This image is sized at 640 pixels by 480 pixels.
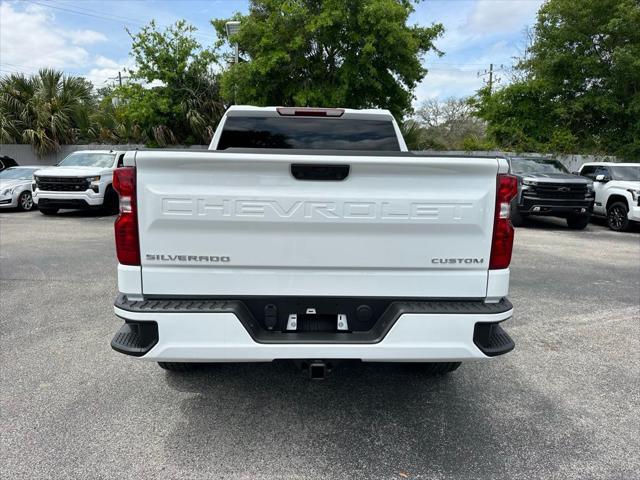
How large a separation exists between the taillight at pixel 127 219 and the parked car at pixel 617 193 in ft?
43.1

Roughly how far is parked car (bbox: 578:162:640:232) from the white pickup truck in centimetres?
1191

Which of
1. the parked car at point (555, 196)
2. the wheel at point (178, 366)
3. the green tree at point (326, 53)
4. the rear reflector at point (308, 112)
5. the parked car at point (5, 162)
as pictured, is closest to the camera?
the wheel at point (178, 366)

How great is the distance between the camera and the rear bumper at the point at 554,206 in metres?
12.3

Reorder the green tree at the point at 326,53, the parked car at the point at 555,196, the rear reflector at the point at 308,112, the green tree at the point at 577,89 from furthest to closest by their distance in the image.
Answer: the green tree at the point at 577,89 < the green tree at the point at 326,53 < the parked car at the point at 555,196 < the rear reflector at the point at 308,112

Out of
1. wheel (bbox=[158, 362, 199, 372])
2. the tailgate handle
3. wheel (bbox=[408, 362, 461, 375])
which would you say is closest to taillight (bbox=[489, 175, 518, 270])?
the tailgate handle

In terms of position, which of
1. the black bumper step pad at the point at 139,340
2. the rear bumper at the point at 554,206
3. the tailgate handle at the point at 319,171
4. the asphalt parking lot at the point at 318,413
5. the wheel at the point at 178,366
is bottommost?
the asphalt parking lot at the point at 318,413

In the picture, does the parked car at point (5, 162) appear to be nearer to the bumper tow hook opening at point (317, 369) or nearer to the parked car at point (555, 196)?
the parked car at point (555, 196)

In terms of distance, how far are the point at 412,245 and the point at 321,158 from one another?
2.27ft

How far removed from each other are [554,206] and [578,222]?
1.25m

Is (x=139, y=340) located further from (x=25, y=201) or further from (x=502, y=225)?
(x=25, y=201)

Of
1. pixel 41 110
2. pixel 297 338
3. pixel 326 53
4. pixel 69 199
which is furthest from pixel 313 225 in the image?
pixel 41 110

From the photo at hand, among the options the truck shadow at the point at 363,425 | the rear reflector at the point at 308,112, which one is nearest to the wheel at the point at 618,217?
the truck shadow at the point at 363,425

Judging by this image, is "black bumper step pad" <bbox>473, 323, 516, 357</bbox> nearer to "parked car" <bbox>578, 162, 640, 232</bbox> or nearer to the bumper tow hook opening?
the bumper tow hook opening

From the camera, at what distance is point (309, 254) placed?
256cm
